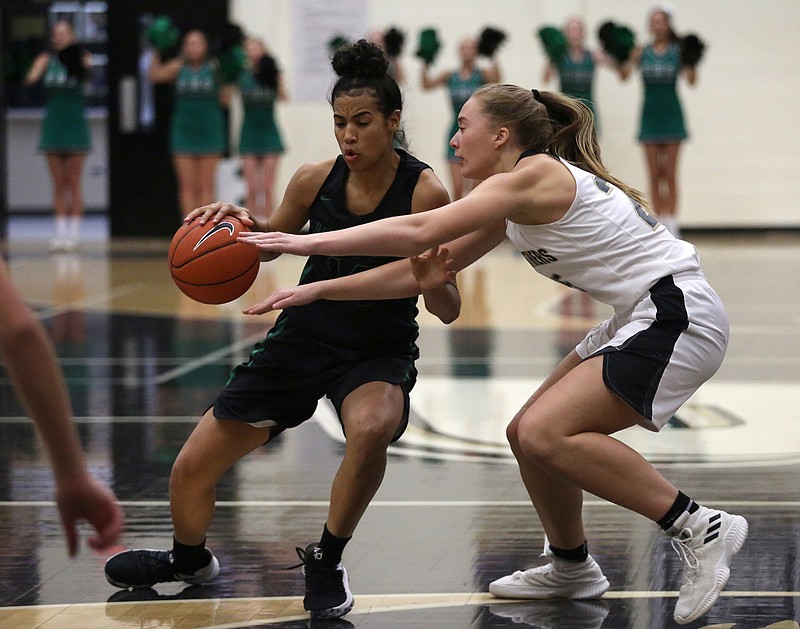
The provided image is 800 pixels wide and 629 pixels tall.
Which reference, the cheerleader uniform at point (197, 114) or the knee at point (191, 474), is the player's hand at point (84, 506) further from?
the cheerleader uniform at point (197, 114)

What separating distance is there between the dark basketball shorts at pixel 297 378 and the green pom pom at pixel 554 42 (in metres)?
10.0

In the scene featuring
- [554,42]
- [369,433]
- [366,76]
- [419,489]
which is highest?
[554,42]

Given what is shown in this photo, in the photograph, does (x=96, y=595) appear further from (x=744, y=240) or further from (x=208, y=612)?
(x=744, y=240)

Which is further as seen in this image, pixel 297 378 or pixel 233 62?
pixel 233 62

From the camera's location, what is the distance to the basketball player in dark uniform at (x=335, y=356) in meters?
3.15

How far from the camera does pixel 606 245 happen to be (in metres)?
3.09

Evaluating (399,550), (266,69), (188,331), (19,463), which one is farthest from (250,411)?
(266,69)

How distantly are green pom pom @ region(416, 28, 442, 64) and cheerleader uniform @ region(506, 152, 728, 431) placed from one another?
10.4m

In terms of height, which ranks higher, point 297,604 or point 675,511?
point 675,511

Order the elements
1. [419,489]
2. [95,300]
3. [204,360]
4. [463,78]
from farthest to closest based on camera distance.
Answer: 1. [463,78]
2. [95,300]
3. [204,360]
4. [419,489]

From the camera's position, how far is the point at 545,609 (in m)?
3.16

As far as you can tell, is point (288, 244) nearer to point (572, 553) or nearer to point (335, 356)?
point (335, 356)

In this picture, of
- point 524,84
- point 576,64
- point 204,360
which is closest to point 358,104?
point 204,360

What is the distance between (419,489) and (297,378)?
3.97 feet
